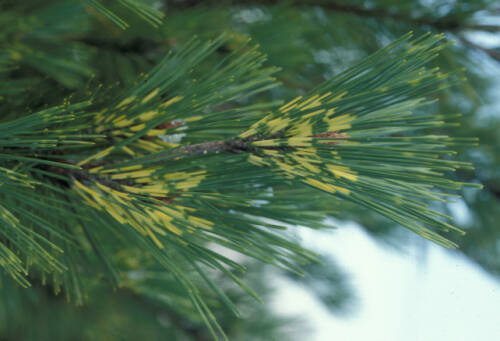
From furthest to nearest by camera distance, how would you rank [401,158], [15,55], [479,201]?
[479,201] → [15,55] → [401,158]

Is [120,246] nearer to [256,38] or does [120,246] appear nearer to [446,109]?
[256,38]

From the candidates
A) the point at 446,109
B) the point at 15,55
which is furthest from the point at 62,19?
the point at 446,109

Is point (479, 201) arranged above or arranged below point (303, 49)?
below

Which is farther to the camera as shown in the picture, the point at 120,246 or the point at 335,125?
the point at 120,246

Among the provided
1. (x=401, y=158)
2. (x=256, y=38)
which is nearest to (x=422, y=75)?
(x=401, y=158)

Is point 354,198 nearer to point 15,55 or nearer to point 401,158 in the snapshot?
point 401,158

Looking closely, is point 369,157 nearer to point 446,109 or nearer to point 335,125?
point 335,125

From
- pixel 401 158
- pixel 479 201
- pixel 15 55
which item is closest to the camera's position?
pixel 401 158

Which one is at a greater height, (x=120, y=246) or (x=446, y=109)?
(x=446, y=109)

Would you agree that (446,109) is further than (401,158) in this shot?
Yes
